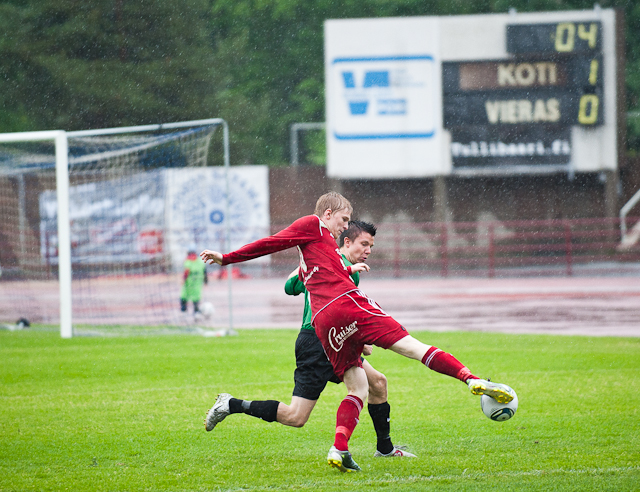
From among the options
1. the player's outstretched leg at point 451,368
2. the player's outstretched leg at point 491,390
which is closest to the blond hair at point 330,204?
the player's outstretched leg at point 451,368

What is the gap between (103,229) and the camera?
624 inches

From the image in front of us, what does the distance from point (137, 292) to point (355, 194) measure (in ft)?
37.4

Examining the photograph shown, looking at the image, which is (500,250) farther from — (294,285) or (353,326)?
(353,326)

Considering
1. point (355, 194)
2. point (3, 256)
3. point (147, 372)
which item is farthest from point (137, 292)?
point (355, 194)

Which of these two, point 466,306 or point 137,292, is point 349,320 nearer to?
point 466,306

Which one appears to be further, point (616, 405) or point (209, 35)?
point (209, 35)

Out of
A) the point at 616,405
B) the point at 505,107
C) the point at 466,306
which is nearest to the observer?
the point at 616,405

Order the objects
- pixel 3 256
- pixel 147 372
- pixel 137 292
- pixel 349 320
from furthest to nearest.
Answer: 1. pixel 3 256
2. pixel 137 292
3. pixel 147 372
4. pixel 349 320

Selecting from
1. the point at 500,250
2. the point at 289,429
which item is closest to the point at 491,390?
the point at 289,429

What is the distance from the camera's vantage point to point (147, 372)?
9539 millimetres

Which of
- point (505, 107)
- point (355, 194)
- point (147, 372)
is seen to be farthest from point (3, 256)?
point (505, 107)

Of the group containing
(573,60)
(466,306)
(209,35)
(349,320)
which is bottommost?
(466,306)

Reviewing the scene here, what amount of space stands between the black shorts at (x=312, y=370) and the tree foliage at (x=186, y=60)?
3005 centimetres

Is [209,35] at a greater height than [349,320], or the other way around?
[209,35]
